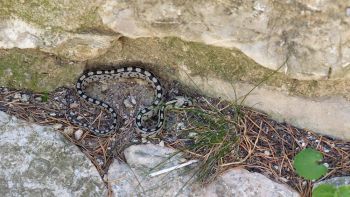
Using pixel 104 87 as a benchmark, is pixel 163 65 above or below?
above

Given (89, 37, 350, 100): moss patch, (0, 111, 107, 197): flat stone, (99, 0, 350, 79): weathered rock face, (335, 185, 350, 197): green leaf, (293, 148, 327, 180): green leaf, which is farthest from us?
(89, 37, 350, 100): moss patch

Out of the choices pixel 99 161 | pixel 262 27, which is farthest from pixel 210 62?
pixel 99 161

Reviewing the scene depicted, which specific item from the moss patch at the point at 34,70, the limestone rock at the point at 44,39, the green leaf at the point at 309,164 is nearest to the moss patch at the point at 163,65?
the moss patch at the point at 34,70

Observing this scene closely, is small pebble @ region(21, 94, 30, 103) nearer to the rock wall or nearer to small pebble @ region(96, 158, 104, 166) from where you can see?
the rock wall

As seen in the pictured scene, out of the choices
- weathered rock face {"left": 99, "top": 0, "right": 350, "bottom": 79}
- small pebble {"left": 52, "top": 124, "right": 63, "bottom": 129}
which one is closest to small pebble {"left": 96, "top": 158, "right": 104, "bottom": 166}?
small pebble {"left": 52, "top": 124, "right": 63, "bottom": 129}

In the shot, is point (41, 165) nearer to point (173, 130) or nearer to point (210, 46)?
point (173, 130)

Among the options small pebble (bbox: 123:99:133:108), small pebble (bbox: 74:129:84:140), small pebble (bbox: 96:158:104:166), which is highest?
small pebble (bbox: 123:99:133:108)
